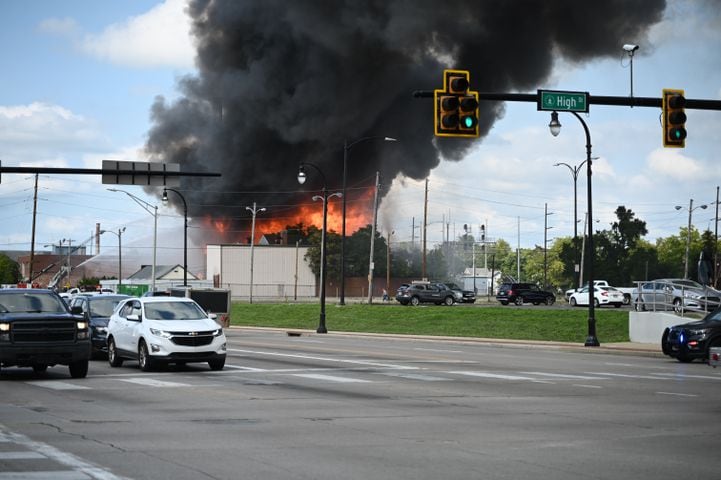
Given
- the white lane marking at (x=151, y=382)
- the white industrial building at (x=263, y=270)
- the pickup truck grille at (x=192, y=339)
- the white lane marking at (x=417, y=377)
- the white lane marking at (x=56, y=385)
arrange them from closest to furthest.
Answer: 1. the white lane marking at (x=56, y=385)
2. the white lane marking at (x=151, y=382)
3. the white lane marking at (x=417, y=377)
4. the pickup truck grille at (x=192, y=339)
5. the white industrial building at (x=263, y=270)

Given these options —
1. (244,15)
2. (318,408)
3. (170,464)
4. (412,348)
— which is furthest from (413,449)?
(244,15)

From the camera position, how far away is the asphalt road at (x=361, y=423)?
31.9 feet

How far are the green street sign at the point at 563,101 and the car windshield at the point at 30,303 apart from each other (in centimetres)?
1175

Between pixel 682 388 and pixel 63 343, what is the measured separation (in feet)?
39.4

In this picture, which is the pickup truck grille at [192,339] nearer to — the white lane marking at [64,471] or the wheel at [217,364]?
the wheel at [217,364]

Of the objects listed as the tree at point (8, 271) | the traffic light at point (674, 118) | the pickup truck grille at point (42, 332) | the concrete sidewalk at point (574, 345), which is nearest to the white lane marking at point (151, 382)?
the pickup truck grille at point (42, 332)

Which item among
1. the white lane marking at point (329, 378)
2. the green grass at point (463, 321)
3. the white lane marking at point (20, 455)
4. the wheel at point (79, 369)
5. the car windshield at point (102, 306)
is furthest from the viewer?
the green grass at point (463, 321)

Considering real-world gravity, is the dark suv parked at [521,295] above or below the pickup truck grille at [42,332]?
above

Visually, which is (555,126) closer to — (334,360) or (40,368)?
(334,360)

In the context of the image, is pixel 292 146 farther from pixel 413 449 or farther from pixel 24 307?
pixel 413 449

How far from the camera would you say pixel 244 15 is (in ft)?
337

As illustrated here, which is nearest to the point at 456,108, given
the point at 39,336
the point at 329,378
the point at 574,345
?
the point at 329,378

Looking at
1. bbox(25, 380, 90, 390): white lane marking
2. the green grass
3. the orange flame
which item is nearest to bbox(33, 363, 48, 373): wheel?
bbox(25, 380, 90, 390): white lane marking

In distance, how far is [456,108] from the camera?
841 inches
